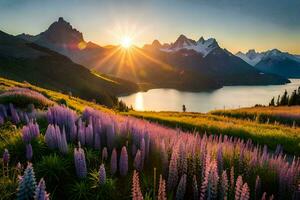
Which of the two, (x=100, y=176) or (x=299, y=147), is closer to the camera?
(x=100, y=176)

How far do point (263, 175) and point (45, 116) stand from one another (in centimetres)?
611

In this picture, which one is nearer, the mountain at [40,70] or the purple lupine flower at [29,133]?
the purple lupine flower at [29,133]

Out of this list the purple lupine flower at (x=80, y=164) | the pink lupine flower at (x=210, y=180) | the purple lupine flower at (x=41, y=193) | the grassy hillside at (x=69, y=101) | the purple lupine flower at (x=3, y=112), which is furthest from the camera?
the grassy hillside at (x=69, y=101)

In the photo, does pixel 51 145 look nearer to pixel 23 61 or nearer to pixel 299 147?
pixel 299 147

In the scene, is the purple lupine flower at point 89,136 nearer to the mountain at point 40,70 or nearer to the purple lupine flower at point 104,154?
the purple lupine flower at point 104,154

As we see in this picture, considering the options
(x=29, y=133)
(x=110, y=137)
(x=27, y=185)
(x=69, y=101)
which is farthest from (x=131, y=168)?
(x=69, y=101)

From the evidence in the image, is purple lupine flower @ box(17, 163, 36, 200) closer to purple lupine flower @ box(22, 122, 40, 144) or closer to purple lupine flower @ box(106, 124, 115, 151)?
purple lupine flower @ box(22, 122, 40, 144)

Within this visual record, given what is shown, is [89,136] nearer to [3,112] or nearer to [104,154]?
[104,154]

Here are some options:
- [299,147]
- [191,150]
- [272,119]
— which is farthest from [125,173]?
[272,119]

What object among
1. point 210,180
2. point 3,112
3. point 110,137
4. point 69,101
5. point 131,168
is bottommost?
point 131,168

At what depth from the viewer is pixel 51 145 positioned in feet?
22.9

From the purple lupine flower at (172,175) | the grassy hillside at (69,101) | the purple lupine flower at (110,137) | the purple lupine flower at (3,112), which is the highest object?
the grassy hillside at (69,101)

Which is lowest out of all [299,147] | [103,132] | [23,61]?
[299,147]

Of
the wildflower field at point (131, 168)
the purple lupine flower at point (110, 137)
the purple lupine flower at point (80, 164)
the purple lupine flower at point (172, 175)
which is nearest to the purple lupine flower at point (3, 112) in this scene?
the wildflower field at point (131, 168)
